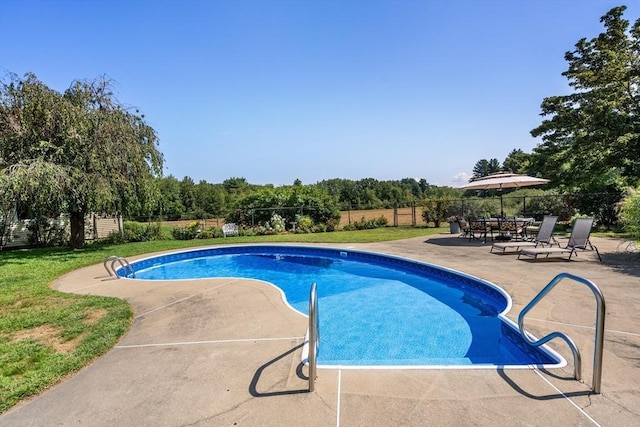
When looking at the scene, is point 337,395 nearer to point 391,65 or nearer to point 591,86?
point 391,65

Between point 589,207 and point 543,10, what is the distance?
28.8 feet

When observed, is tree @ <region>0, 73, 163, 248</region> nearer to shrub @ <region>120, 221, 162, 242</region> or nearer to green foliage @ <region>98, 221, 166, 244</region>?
green foliage @ <region>98, 221, 166, 244</region>

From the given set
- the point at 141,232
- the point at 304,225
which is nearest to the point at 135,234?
the point at 141,232

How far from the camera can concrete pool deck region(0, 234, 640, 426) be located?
90.9 inches

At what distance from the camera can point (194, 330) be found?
416 centimetres

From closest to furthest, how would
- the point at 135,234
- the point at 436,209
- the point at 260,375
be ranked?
the point at 260,375 → the point at 135,234 → the point at 436,209

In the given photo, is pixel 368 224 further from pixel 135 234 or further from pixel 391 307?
pixel 391 307

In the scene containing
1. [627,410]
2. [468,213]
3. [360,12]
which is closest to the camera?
[627,410]

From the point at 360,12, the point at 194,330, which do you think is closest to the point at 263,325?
the point at 194,330

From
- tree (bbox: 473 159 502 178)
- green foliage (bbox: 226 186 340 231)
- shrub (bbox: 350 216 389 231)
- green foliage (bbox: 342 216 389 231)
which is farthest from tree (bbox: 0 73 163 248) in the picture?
tree (bbox: 473 159 502 178)

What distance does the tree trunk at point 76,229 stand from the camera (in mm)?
11922

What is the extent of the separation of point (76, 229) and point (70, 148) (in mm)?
3225

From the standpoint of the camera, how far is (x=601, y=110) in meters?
12.8

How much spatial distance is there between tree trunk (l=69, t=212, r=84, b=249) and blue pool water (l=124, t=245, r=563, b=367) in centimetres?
380
